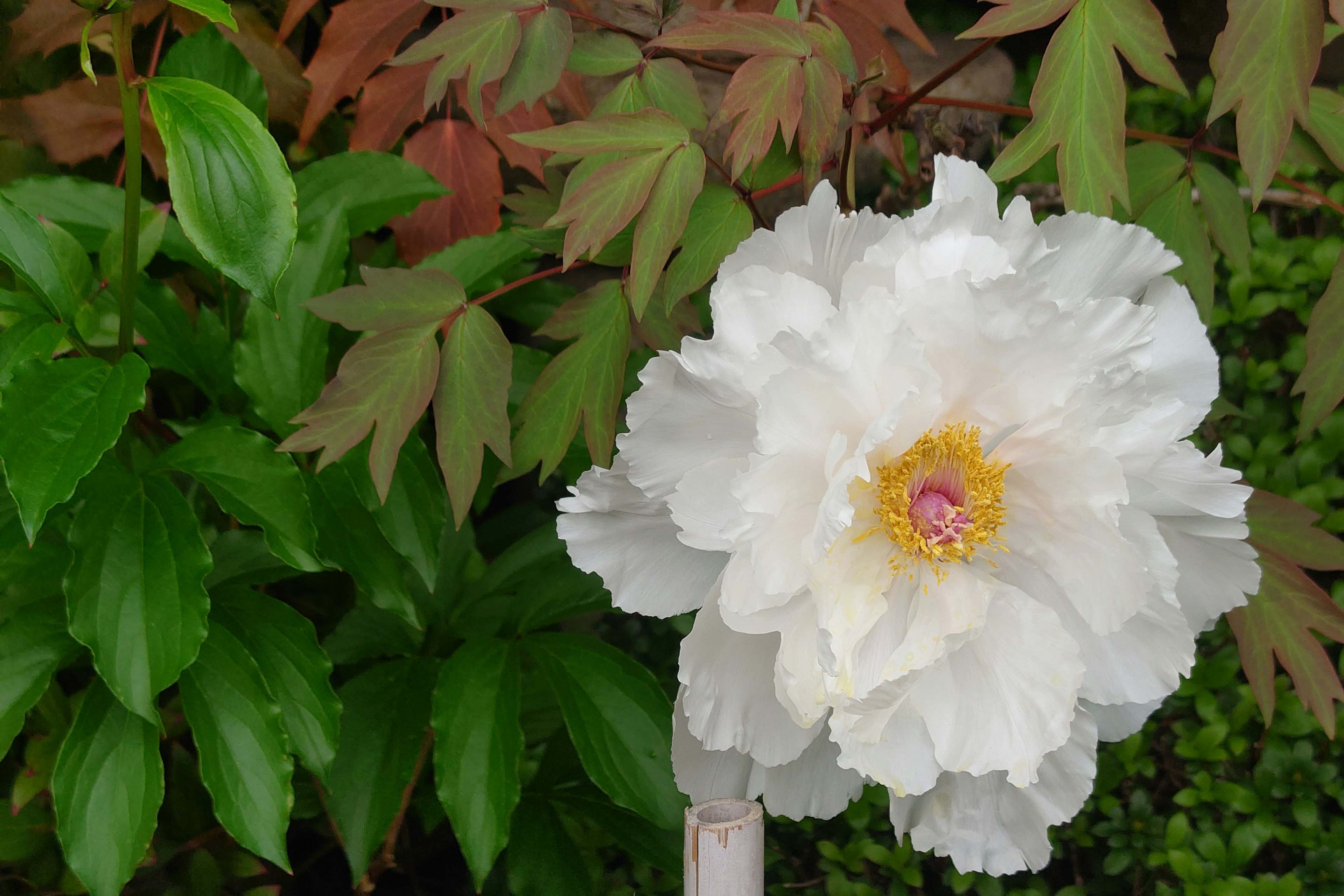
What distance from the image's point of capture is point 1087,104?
1.91 ft

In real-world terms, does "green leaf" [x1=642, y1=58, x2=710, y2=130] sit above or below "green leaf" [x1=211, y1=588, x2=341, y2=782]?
above

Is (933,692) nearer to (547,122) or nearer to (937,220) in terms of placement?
(937,220)

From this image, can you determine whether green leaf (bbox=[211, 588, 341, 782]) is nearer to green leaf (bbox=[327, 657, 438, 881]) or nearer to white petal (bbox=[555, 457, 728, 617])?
green leaf (bbox=[327, 657, 438, 881])

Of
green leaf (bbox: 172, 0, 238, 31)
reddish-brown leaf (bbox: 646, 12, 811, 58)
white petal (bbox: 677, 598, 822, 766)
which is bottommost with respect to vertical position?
white petal (bbox: 677, 598, 822, 766)

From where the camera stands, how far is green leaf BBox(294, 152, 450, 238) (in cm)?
Result: 107

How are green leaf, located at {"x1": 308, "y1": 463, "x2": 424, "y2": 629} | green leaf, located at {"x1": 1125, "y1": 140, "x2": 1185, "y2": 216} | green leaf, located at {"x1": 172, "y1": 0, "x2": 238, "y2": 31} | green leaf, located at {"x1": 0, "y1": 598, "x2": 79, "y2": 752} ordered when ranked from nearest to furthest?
green leaf, located at {"x1": 172, "y1": 0, "x2": 238, "y2": 31}
green leaf, located at {"x1": 1125, "y1": 140, "x2": 1185, "y2": 216}
green leaf, located at {"x1": 0, "y1": 598, "x2": 79, "y2": 752}
green leaf, located at {"x1": 308, "y1": 463, "x2": 424, "y2": 629}

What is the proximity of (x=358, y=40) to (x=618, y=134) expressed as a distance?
0.48 m

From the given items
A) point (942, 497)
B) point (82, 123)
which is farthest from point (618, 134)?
point (82, 123)

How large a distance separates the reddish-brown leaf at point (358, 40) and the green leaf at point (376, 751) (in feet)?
1.91

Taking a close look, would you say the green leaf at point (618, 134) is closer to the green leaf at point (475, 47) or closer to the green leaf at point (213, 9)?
Answer: the green leaf at point (475, 47)

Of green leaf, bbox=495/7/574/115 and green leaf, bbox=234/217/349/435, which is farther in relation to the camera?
green leaf, bbox=234/217/349/435

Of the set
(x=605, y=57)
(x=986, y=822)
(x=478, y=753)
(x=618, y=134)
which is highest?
(x=605, y=57)

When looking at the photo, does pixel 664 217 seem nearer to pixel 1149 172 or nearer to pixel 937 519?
pixel 937 519

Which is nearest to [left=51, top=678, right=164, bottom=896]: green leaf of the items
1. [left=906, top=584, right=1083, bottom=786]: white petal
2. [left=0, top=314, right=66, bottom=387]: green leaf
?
[left=0, top=314, right=66, bottom=387]: green leaf
